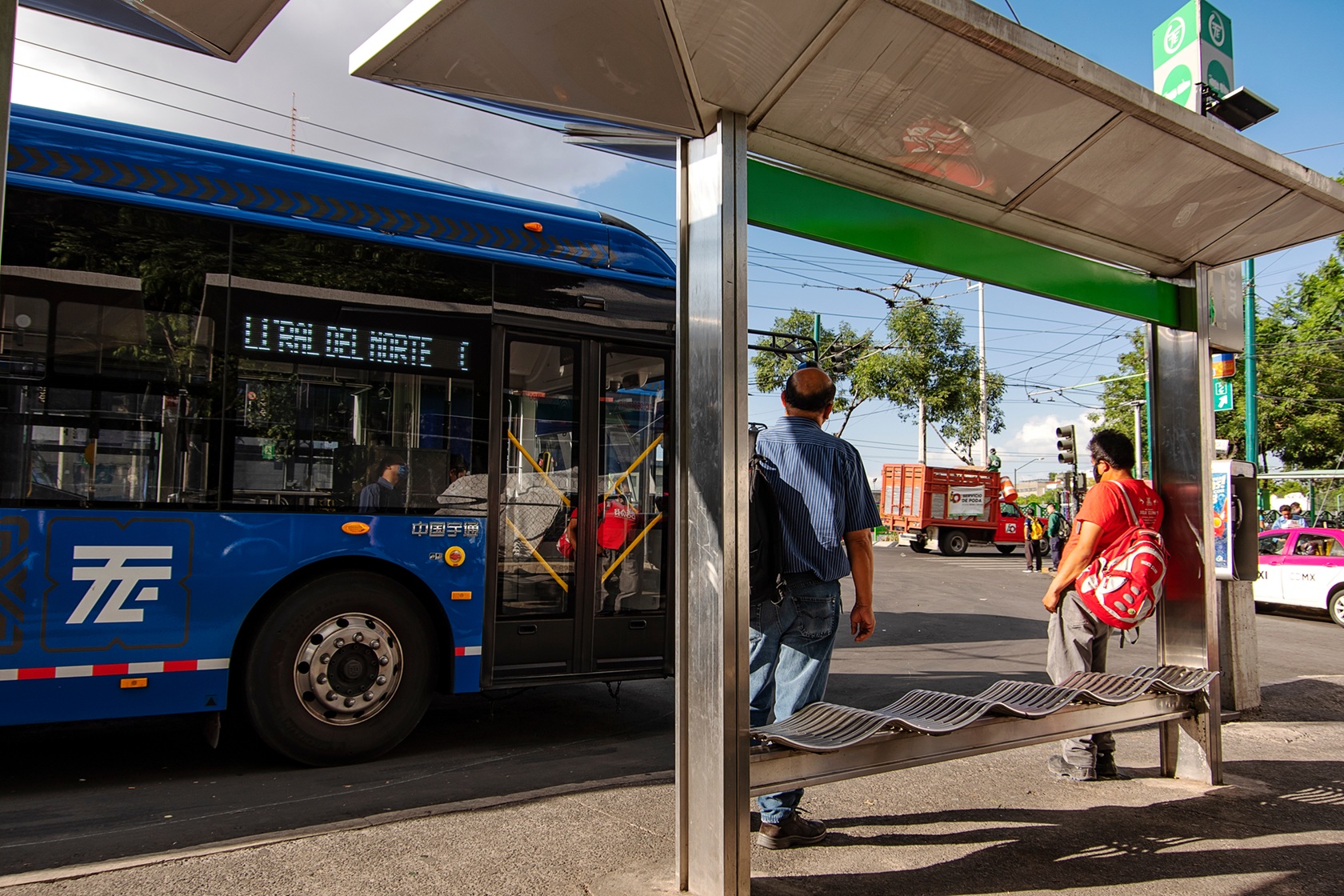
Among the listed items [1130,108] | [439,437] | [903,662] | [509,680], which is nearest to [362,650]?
[509,680]

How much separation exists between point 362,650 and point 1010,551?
3303 cm

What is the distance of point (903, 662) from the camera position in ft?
32.3

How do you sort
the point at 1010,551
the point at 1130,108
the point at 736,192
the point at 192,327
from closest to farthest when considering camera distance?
the point at 736,192, the point at 1130,108, the point at 192,327, the point at 1010,551

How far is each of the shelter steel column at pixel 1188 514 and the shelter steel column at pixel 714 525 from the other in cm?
308

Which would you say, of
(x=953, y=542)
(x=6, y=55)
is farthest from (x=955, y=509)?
(x=6, y=55)

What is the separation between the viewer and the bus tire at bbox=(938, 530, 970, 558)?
Answer: 108 feet

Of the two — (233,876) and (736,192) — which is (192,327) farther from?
(736,192)

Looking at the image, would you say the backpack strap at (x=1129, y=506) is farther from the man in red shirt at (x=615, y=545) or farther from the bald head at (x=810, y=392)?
the man in red shirt at (x=615, y=545)

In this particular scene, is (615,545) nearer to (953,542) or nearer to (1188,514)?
(1188,514)

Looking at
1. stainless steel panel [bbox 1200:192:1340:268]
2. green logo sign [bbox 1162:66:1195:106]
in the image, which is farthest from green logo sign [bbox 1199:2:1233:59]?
stainless steel panel [bbox 1200:192:1340:268]

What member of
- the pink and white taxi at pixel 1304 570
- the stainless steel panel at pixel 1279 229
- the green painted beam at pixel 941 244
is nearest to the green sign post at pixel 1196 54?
the stainless steel panel at pixel 1279 229

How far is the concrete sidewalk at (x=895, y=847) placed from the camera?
352cm

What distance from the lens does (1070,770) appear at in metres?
5.00

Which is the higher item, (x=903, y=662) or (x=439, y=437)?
(x=439, y=437)
